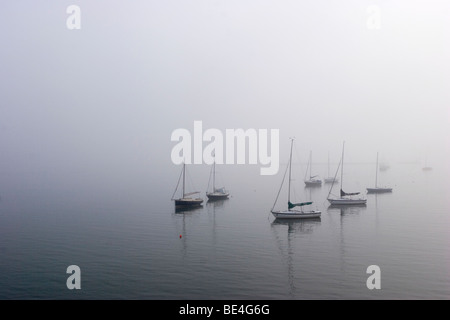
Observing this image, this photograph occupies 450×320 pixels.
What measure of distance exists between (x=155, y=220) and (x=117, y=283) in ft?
135

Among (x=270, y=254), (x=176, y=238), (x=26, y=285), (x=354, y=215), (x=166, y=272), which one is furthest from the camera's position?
(x=354, y=215)

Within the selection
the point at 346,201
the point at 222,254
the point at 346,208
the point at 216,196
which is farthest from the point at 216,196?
the point at 222,254

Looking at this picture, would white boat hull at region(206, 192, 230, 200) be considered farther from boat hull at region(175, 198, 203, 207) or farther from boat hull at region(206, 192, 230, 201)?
boat hull at region(175, 198, 203, 207)

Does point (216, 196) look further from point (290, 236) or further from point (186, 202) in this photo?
point (290, 236)

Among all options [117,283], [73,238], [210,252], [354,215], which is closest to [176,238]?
[210,252]

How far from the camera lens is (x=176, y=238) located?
205ft

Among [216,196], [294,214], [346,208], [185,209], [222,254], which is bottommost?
[346,208]

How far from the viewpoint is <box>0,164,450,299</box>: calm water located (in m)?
38.2

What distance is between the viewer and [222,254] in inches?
2039

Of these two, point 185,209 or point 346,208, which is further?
point 346,208

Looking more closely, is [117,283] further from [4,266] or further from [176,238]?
[176,238]

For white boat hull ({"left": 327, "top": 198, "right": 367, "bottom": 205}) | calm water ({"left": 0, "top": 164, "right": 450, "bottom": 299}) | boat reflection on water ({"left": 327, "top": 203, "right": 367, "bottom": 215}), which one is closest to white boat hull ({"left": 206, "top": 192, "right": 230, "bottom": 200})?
calm water ({"left": 0, "top": 164, "right": 450, "bottom": 299})

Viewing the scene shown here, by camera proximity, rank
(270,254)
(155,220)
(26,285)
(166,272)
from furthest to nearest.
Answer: (155,220) < (270,254) < (166,272) < (26,285)

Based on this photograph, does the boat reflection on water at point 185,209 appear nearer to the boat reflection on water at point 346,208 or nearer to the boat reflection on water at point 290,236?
the boat reflection on water at point 290,236
